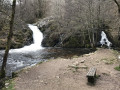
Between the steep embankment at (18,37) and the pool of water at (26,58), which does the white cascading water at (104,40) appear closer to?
the pool of water at (26,58)

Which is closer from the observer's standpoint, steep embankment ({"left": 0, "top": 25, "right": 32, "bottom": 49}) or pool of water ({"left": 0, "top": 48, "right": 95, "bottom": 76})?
pool of water ({"left": 0, "top": 48, "right": 95, "bottom": 76})

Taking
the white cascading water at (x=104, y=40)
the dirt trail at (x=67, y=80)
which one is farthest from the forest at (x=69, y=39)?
the dirt trail at (x=67, y=80)

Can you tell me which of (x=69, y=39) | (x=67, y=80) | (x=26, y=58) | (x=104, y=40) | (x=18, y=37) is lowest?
(x=67, y=80)

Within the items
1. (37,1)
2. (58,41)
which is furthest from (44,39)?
(37,1)

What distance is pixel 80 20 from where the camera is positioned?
2584cm

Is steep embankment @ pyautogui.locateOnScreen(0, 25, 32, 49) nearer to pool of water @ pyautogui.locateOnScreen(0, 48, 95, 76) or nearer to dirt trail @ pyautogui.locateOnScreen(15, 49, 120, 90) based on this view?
pool of water @ pyautogui.locateOnScreen(0, 48, 95, 76)

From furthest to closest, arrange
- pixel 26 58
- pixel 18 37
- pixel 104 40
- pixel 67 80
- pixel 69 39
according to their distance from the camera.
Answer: pixel 18 37
pixel 69 39
pixel 104 40
pixel 26 58
pixel 67 80

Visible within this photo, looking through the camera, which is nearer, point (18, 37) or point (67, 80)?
point (67, 80)

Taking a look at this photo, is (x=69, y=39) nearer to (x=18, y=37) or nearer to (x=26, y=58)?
(x=18, y=37)

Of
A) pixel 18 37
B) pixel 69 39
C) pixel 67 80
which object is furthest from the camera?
pixel 18 37

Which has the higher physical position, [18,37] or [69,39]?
[18,37]

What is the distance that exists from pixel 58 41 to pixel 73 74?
18280mm

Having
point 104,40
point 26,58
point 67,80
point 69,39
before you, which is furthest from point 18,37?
point 67,80

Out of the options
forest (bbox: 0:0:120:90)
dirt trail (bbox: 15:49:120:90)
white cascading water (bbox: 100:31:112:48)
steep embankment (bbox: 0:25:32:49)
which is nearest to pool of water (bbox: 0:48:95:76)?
forest (bbox: 0:0:120:90)
